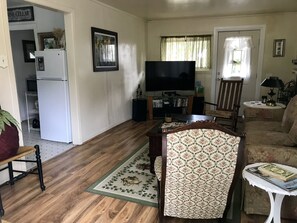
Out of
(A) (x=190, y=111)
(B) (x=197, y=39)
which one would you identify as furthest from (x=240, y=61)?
(A) (x=190, y=111)

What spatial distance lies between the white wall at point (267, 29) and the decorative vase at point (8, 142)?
461 cm

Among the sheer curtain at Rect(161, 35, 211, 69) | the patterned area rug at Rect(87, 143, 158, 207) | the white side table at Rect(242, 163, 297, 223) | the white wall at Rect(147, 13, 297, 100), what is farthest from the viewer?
the sheer curtain at Rect(161, 35, 211, 69)

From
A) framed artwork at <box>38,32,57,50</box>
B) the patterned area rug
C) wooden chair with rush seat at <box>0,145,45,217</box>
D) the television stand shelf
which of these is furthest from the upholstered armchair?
the television stand shelf

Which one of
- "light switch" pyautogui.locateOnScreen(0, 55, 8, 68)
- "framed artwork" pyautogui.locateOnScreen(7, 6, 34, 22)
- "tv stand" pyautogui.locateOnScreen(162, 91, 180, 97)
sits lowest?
"tv stand" pyautogui.locateOnScreen(162, 91, 180, 97)

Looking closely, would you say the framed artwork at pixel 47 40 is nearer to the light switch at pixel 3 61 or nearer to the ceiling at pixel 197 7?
the ceiling at pixel 197 7

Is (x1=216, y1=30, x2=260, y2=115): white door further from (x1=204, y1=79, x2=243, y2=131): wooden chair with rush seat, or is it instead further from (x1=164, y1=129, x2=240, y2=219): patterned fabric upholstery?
(x1=164, y1=129, x2=240, y2=219): patterned fabric upholstery

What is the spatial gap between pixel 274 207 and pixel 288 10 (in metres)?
4.68

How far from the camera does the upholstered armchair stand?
1.59 m

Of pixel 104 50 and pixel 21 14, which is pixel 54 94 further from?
pixel 21 14

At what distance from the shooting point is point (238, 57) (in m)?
5.62

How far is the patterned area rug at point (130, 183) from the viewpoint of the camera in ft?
8.13

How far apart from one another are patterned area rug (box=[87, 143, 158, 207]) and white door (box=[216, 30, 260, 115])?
3.48 m

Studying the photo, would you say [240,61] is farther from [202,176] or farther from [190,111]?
[202,176]

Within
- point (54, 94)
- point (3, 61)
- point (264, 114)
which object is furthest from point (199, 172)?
point (54, 94)
